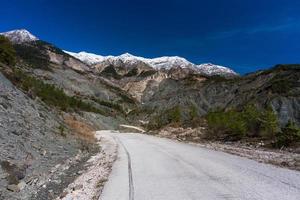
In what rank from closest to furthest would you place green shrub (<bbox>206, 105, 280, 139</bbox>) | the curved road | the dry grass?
the curved road
the dry grass
green shrub (<bbox>206, 105, 280, 139</bbox>)

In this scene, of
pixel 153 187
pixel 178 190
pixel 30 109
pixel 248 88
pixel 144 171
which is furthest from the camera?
pixel 248 88

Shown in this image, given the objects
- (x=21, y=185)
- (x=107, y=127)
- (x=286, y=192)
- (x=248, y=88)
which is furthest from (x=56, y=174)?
(x=248, y=88)

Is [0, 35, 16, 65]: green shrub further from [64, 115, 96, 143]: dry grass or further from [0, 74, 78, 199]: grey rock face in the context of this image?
[0, 74, 78, 199]: grey rock face

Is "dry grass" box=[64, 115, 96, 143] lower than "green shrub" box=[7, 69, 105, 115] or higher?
lower

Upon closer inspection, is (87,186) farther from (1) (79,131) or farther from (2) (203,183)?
(1) (79,131)

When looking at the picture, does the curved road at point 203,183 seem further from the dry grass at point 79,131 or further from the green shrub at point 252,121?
the green shrub at point 252,121

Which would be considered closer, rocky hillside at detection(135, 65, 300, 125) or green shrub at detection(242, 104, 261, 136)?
green shrub at detection(242, 104, 261, 136)

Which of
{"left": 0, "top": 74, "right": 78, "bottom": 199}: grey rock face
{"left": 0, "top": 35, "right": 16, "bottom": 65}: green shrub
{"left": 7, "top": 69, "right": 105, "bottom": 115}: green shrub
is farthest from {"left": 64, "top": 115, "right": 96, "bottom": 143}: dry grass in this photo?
{"left": 0, "top": 35, "right": 16, "bottom": 65}: green shrub

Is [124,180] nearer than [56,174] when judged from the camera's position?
Yes

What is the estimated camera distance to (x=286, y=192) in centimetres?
909

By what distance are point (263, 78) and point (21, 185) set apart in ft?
604

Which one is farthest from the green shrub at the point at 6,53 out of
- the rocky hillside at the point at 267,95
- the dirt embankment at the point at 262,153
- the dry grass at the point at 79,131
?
the rocky hillside at the point at 267,95

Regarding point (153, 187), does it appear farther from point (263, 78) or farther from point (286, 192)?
point (263, 78)

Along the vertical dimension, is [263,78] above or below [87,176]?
above
